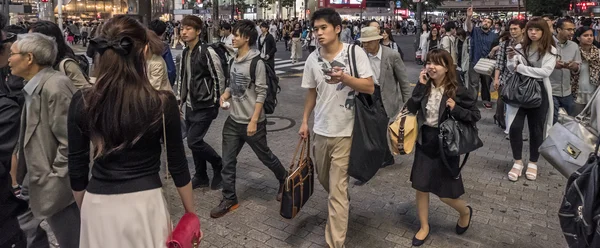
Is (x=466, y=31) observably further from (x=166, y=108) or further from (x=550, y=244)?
(x=166, y=108)

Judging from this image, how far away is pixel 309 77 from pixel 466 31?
24.7 ft

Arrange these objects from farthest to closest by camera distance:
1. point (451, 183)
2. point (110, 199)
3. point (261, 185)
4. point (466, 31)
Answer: point (466, 31), point (261, 185), point (451, 183), point (110, 199)

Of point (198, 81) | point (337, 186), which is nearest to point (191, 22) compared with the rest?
point (198, 81)

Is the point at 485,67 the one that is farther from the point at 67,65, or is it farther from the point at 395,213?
the point at 67,65

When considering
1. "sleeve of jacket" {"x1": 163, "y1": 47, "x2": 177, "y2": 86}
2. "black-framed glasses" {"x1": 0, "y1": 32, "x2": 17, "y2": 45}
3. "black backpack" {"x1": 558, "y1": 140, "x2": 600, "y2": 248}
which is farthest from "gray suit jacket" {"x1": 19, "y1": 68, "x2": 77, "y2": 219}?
"sleeve of jacket" {"x1": 163, "y1": 47, "x2": 177, "y2": 86}

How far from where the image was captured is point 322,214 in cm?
461

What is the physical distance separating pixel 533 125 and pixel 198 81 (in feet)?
12.7

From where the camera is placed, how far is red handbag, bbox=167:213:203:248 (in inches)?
84.8

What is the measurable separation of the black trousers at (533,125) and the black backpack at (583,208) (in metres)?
3.07

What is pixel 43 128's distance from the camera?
9.39 ft

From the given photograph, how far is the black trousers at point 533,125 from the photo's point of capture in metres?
5.30

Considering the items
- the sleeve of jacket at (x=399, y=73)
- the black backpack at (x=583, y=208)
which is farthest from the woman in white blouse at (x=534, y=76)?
the black backpack at (x=583, y=208)

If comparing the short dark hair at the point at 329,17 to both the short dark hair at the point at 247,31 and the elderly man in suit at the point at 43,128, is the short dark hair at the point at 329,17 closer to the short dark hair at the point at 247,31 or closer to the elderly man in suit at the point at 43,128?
the short dark hair at the point at 247,31

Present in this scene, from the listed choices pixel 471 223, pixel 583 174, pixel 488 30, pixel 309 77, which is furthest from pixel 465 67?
pixel 583 174
